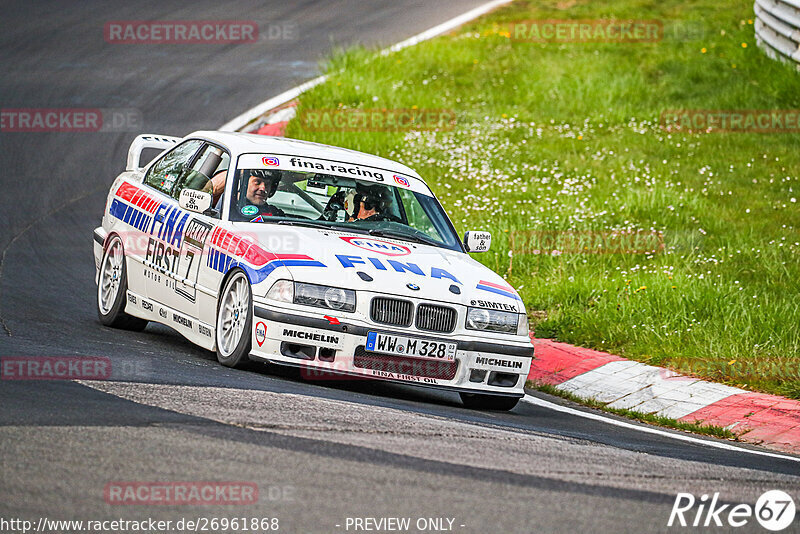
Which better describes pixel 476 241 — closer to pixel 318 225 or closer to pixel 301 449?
pixel 318 225

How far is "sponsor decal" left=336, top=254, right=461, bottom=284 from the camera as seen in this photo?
8141 mm

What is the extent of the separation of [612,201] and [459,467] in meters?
9.93

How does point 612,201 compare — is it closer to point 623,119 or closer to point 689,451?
point 623,119

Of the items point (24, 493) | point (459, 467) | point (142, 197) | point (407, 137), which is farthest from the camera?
point (407, 137)

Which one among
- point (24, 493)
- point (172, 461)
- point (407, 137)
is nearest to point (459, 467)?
point (172, 461)

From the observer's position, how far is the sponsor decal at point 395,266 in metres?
8.14

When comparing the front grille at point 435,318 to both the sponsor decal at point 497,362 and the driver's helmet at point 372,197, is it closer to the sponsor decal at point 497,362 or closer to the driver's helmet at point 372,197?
the sponsor decal at point 497,362

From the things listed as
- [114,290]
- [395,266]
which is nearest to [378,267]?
[395,266]

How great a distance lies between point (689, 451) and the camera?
734 cm

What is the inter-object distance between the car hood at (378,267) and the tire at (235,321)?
321 mm

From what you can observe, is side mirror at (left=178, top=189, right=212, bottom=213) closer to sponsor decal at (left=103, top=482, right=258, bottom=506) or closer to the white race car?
the white race car

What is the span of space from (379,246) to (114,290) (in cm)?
261

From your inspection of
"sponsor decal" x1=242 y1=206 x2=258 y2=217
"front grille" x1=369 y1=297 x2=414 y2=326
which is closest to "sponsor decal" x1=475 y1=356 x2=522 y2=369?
"front grille" x1=369 y1=297 x2=414 y2=326

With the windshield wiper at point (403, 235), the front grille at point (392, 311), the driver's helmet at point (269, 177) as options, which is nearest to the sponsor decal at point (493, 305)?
the front grille at point (392, 311)
